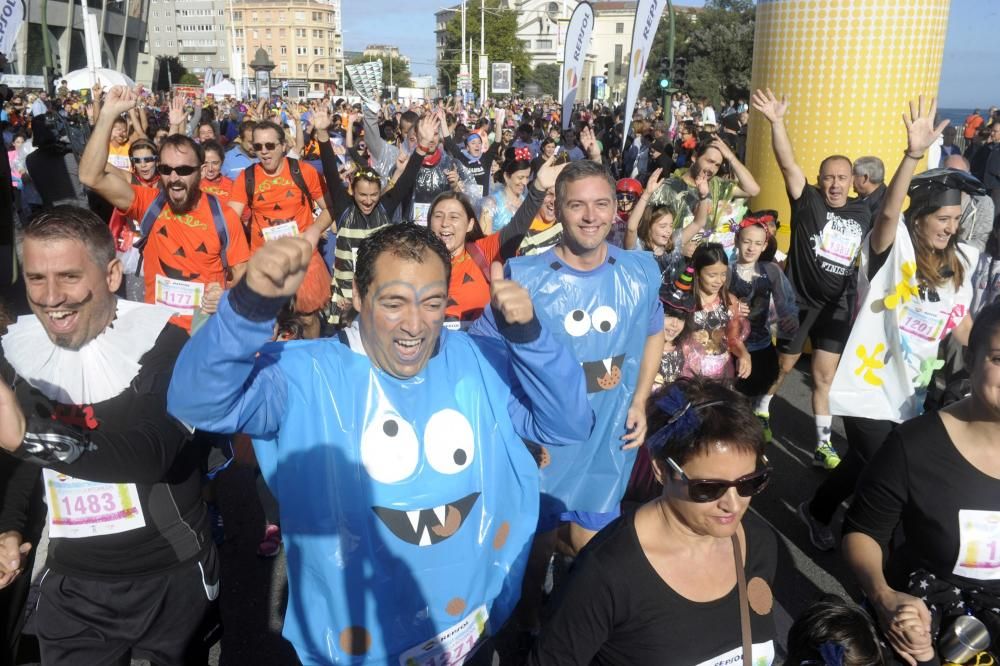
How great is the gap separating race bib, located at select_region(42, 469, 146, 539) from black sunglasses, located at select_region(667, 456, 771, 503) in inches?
60.4

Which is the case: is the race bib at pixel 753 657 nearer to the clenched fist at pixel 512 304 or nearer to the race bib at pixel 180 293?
the clenched fist at pixel 512 304

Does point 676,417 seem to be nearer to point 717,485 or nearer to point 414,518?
point 717,485

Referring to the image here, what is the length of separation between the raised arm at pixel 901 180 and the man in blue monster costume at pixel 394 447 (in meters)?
2.40

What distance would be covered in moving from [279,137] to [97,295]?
14.1 feet

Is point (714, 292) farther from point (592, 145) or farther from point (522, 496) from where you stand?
point (522, 496)

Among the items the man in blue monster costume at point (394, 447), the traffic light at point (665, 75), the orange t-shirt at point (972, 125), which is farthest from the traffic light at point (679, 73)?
the man in blue monster costume at point (394, 447)

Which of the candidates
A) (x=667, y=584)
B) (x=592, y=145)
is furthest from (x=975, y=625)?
(x=592, y=145)

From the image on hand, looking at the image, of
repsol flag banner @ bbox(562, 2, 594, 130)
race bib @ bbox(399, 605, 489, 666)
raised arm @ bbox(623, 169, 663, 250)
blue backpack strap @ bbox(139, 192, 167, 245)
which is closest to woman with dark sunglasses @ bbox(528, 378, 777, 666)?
race bib @ bbox(399, 605, 489, 666)

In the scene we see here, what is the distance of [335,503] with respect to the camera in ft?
6.82

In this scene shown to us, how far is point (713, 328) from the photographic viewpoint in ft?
15.7

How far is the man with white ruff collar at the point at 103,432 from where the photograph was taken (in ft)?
7.12

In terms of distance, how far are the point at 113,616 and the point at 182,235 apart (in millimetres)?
2750

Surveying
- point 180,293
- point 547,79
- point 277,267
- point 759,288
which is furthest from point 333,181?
point 547,79

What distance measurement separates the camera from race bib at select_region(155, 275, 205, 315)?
456 centimetres
